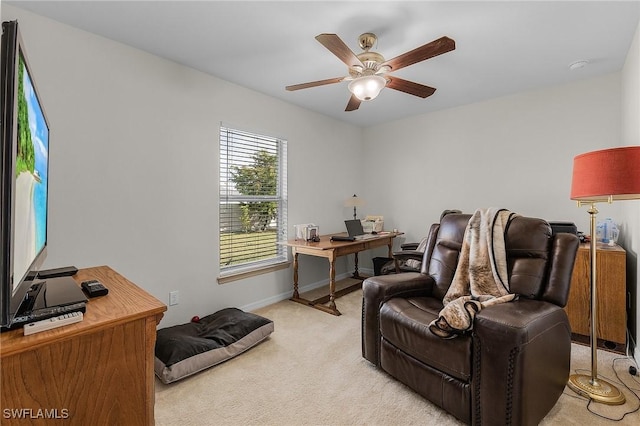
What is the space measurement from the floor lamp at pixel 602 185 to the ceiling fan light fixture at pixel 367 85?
134 cm

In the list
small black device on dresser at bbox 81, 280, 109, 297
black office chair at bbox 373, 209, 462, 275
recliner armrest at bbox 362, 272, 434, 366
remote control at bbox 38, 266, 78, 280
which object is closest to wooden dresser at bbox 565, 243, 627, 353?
black office chair at bbox 373, 209, 462, 275

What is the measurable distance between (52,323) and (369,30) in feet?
7.76

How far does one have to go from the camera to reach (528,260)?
1.81m

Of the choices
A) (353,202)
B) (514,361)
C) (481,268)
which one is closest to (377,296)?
(481,268)

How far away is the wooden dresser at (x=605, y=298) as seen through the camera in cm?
228

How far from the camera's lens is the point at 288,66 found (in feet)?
8.70

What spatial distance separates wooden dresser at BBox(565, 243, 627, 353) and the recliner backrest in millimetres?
898

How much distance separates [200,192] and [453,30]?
2.50 meters

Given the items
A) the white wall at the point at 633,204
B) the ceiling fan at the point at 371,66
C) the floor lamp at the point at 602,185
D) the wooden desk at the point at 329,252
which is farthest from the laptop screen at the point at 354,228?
the white wall at the point at 633,204

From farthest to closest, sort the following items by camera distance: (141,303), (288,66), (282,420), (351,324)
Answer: (351,324), (288,66), (282,420), (141,303)

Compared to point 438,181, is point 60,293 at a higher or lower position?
lower

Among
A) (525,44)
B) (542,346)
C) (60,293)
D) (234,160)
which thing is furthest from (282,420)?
(525,44)

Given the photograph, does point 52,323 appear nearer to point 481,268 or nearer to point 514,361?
point 514,361

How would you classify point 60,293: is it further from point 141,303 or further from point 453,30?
point 453,30
